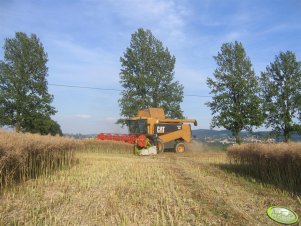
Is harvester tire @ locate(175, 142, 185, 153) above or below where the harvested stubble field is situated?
above

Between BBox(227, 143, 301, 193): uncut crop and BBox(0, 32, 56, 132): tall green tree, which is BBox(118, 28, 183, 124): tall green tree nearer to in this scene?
BBox(0, 32, 56, 132): tall green tree

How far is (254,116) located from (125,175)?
23.5 meters

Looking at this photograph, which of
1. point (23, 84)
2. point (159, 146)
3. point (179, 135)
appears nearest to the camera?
point (159, 146)

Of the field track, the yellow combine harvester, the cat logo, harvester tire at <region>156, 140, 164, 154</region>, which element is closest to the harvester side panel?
the yellow combine harvester

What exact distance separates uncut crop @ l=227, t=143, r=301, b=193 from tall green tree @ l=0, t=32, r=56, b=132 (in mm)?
24584

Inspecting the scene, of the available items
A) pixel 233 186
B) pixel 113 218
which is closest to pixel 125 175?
pixel 233 186

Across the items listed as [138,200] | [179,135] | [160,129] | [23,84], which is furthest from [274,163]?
[23,84]

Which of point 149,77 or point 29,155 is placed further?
point 149,77

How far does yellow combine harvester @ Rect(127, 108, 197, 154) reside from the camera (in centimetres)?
2403

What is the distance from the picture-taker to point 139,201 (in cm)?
743

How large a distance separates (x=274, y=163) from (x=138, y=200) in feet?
17.6

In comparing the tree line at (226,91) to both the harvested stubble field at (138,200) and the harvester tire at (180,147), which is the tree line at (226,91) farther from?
the harvested stubble field at (138,200)

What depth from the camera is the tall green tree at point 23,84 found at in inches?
1287

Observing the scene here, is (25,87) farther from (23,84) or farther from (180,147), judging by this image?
(180,147)
